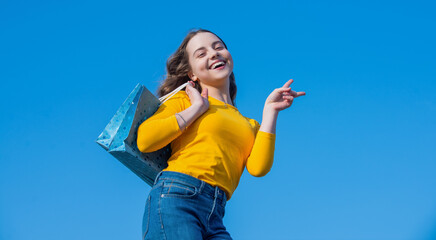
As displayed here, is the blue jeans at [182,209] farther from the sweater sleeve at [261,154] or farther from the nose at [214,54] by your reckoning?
the nose at [214,54]

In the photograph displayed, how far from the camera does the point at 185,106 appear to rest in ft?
11.6

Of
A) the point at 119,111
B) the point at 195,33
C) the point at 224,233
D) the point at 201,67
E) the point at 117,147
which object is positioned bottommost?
the point at 224,233

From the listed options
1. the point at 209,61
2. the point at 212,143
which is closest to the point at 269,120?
the point at 212,143

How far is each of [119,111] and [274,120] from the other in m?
1.15

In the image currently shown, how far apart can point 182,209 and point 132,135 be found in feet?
2.12

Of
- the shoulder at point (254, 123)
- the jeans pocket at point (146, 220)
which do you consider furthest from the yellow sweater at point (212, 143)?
the jeans pocket at point (146, 220)

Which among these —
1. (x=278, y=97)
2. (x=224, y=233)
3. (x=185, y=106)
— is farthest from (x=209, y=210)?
(x=278, y=97)

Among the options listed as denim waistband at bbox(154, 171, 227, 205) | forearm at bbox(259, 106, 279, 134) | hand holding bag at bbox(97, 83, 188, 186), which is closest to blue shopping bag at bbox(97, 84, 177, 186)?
hand holding bag at bbox(97, 83, 188, 186)

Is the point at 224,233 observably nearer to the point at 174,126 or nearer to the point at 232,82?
the point at 174,126

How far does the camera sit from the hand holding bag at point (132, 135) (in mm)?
3166

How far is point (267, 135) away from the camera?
3523 millimetres

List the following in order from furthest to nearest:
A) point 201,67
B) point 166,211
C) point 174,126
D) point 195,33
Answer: point 195,33 → point 201,67 → point 174,126 → point 166,211

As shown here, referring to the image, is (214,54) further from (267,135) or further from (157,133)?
(157,133)

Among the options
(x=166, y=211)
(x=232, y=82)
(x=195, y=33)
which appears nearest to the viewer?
(x=166, y=211)
